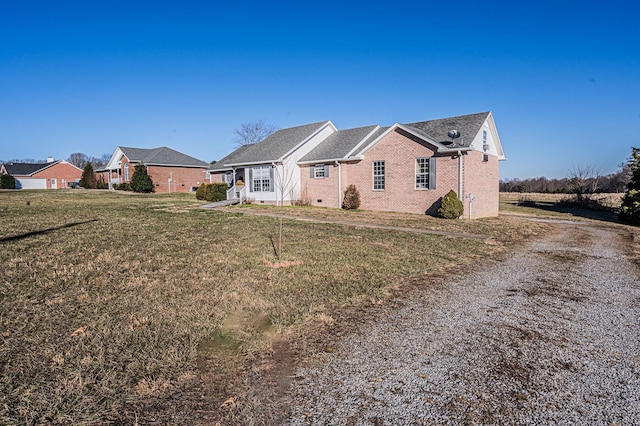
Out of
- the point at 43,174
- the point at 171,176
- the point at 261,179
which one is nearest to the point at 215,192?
the point at 261,179

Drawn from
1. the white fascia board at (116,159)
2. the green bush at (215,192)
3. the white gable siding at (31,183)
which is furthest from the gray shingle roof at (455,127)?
the white gable siding at (31,183)

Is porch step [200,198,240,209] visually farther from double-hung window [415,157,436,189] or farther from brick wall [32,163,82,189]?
brick wall [32,163,82,189]

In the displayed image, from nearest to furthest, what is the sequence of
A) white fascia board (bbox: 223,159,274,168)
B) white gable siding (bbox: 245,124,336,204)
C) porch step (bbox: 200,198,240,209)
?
1. porch step (bbox: 200,198,240,209)
2. white gable siding (bbox: 245,124,336,204)
3. white fascia board (bbox: 223,159,274,168)

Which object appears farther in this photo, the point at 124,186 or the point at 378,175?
the point at 124,186

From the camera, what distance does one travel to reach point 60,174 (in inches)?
2138

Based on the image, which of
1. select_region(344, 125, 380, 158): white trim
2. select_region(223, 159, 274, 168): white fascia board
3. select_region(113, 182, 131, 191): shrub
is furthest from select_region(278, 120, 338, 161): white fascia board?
select_region(113, 182, 131, 191): shrub

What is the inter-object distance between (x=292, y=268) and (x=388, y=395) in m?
4.22

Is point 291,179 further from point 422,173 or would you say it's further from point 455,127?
point 455,127

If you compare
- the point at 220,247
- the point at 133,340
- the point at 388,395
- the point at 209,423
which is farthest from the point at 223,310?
the point at 220,247

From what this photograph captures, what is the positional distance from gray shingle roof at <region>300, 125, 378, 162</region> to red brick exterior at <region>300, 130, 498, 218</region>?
851mm

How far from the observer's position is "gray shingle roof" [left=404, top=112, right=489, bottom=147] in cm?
1723

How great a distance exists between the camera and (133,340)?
12.5ft

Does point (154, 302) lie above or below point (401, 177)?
below

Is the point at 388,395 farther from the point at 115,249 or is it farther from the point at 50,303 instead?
the point at 115,249
